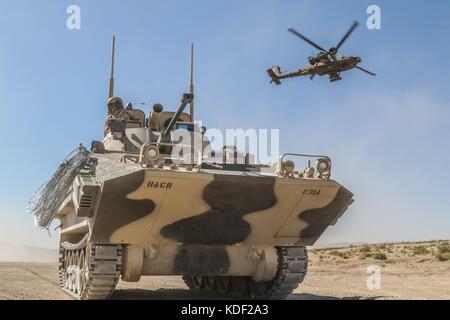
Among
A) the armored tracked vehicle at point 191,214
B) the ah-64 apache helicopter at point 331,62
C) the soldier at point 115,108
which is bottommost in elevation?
the armored tracked vehicle at point 191,214

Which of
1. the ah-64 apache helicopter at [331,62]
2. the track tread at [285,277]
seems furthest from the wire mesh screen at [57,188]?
the ah-64 apache helicopter at [331,62]

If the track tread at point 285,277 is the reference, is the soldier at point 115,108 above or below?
above

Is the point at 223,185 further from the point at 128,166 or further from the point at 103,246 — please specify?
the point at 103,246

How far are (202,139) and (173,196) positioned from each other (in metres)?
3.05

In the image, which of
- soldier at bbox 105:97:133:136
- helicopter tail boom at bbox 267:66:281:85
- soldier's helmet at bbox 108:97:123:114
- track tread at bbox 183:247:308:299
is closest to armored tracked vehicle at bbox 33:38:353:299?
track tread at bbox 183:247:308:299

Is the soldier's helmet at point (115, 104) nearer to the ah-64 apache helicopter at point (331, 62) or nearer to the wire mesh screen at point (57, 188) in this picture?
the wire mesh screen at point (57, 188)

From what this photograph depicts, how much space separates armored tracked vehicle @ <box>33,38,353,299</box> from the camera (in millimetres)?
9258

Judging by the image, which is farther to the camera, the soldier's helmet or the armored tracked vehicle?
the soldier's helmet

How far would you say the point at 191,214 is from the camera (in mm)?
9789

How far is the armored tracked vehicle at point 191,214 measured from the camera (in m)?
9.26

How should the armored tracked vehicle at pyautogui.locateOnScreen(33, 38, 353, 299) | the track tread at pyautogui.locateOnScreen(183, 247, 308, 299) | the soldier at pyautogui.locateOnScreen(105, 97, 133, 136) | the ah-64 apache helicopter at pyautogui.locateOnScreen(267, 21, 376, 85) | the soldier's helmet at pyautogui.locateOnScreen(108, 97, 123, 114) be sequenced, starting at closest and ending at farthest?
1. the armored tracked vehicle at pyautogui.locateOnScreen(33, 38, 353, 299)
2. the track tread at pyautogui.locateOnScreen(183, 247, 308, 299)
3. the soldier at pyautogui.locateOnScreen(105, 97, 133, 136)
4. the soldier's helmet at pyautogui.locateOnScreen(108, 97, 123, 114)
5. the ah-64 apache helicopter at pyautogui.locateOnScreen(267, 21, 376, 85)

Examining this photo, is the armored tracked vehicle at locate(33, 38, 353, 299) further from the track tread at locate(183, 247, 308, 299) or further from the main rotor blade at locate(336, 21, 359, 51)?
the main rotor blade at locate(336, 21, 359, 51)

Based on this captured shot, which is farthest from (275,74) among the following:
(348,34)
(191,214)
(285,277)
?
(191,214)

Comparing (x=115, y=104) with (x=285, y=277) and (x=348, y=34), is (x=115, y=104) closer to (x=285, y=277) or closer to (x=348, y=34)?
(x=285, y=277)
